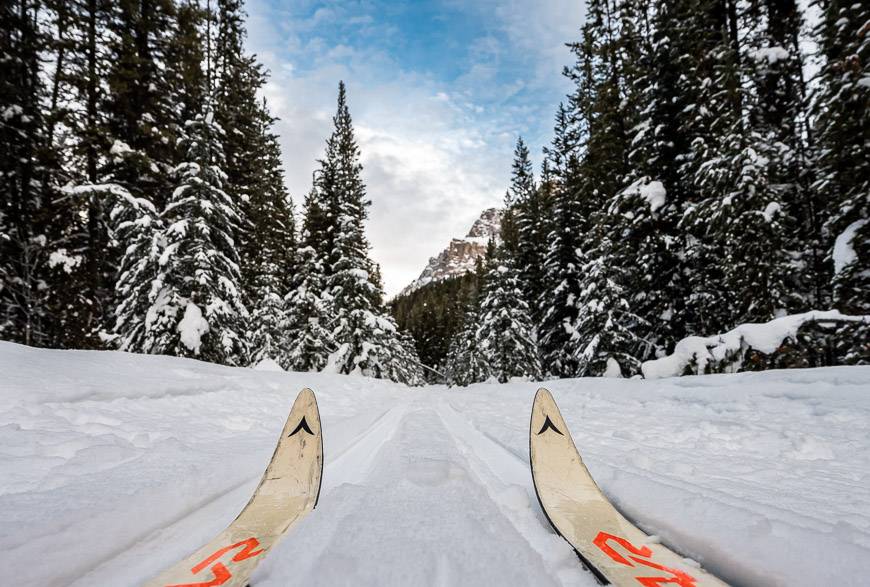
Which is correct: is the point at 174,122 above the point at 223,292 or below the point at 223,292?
above

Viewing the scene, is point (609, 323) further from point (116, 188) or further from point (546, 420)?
point (116, 188)

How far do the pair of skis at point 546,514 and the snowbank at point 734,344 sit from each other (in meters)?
5.36

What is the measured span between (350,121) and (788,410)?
22395 mm

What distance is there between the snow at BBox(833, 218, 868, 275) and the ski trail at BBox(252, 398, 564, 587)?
9859mm

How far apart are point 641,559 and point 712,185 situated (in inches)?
439

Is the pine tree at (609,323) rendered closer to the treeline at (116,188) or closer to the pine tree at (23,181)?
the treeline at (116,188)

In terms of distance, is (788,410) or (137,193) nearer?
(788,410)

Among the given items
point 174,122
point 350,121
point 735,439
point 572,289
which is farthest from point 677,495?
point 350,121

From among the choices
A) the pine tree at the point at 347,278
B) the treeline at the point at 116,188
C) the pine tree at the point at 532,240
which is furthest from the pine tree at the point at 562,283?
the treeline at the point at 116,188

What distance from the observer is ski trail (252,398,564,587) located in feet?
3.71

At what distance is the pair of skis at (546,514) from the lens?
1176mm

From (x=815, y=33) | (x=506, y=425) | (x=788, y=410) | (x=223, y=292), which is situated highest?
(x=815, y=33)

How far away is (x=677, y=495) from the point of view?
1596 millimetres

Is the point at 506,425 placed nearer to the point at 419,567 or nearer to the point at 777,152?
the point at 419,567
